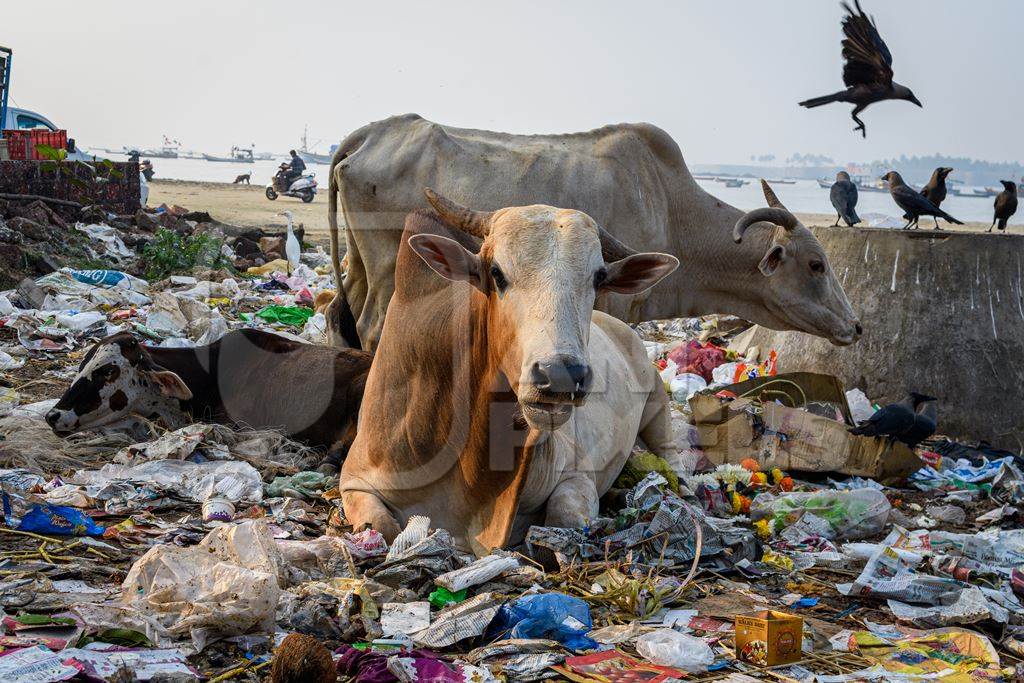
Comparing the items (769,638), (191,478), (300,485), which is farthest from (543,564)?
(191,478)

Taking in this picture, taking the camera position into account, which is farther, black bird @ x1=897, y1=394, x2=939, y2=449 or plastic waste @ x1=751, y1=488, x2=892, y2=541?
black bird @ x1=897, y1=394, x2=939, y2=449

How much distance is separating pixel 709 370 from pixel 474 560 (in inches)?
180

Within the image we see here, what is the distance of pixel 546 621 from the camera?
3.45m

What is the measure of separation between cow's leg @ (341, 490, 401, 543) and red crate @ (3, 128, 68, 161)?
1033 cm

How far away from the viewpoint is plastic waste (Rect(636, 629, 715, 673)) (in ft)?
10.7

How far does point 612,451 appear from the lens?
518cm

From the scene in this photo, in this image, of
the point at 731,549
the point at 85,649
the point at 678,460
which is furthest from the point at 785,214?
the point at 85,649

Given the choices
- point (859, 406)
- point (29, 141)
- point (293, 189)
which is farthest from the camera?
point (293, 189)

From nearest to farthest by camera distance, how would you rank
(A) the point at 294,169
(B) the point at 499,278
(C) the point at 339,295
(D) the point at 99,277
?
1. (B) the point at 499,278
2. (C) the point at 339,295
3. (D) the point at 99,277
4. (A) the point at 294,169

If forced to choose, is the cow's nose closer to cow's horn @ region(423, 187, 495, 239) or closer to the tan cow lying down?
the tan cow lying down

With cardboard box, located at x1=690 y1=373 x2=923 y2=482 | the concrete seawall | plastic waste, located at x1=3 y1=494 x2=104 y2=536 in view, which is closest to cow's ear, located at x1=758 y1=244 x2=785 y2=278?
the concrete seawall

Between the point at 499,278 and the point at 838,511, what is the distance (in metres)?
2.32

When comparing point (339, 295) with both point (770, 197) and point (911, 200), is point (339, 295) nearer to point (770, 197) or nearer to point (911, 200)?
point (770, 197)

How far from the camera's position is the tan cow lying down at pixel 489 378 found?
3.63 metres
